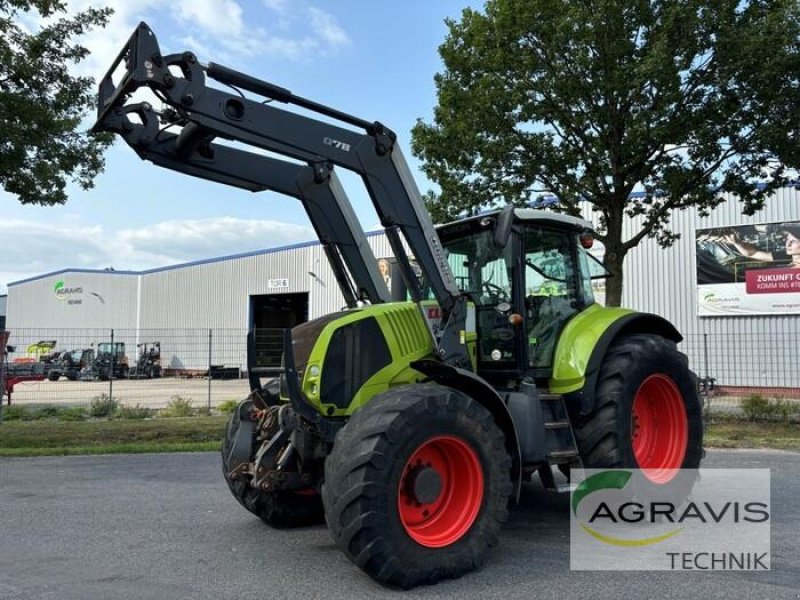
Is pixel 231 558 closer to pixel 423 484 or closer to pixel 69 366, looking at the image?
pixel 423 484

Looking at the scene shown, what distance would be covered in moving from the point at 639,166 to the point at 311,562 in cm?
1012

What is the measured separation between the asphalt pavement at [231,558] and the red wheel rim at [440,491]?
342 mm

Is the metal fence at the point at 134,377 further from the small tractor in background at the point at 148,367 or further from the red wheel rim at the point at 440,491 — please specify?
the red wheel rim at the point at 440,491

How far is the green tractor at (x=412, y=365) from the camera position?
15.3 feet

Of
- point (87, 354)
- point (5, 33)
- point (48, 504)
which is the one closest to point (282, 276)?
point (87, 354)

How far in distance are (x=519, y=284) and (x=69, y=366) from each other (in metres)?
24.1

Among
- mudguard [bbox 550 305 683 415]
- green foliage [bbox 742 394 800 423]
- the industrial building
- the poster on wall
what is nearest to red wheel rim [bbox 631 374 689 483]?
mudguard [bbox 550 305 683 415]

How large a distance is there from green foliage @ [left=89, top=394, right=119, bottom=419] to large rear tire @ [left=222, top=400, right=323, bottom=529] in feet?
36.9

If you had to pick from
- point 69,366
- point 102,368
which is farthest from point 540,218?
point 69,366

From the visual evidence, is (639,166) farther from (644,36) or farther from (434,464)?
(434,464)

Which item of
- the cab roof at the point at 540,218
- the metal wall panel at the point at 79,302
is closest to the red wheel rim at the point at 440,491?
the cab roof at the point at 540,218

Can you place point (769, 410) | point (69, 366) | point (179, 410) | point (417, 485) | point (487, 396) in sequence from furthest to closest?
point (69, 366), point (179, 410), point (769, 410), point (487, 396), point (417, 485)

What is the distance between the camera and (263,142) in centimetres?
506

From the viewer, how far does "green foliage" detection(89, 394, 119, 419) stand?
16359 mm
